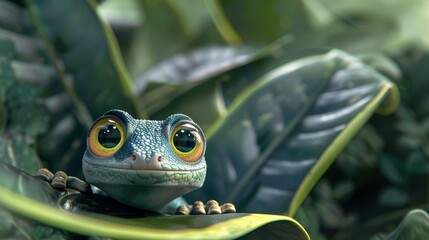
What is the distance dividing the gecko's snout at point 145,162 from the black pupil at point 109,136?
0.13ft

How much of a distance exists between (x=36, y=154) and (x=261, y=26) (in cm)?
81

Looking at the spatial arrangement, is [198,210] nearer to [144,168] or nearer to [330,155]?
[144,168]

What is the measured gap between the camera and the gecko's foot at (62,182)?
33.4 inches

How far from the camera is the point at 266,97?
4.09ft

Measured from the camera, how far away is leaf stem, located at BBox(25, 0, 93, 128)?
1.29m

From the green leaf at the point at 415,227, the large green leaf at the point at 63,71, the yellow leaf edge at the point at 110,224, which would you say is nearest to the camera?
the yellow leaf edge at the point at 110,224

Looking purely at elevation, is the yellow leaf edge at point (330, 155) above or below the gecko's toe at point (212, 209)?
below

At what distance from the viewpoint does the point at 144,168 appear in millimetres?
815

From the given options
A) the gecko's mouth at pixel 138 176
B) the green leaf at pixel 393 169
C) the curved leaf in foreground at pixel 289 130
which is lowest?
the green leaf at pixel 393 169

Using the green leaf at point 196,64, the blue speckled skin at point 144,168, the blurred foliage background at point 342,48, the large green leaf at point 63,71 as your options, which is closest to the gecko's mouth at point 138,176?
the blue speckled skin at point 144,168

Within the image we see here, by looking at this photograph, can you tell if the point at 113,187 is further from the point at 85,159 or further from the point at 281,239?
the point at 281,239

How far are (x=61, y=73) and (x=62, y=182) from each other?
0.49 m

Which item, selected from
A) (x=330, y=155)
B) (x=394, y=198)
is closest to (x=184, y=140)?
(x=330, y=155)

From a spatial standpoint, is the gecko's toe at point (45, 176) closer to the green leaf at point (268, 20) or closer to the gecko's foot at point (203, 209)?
the gecko's foot at point (203, 209)
